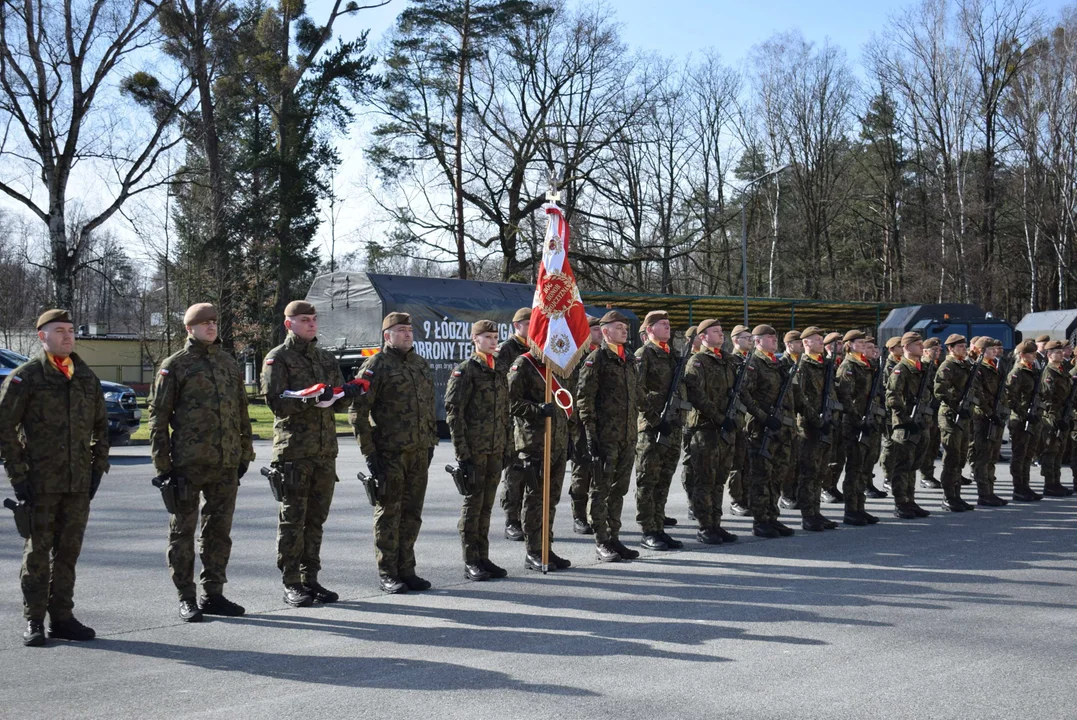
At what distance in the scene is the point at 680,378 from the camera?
31.0 feet

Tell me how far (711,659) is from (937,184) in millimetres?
42243

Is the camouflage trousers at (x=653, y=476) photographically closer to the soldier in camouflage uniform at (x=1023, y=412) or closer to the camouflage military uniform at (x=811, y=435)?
the camouflage military uniform at (x=811, y=435)

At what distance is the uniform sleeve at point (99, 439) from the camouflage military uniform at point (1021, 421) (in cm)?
1046

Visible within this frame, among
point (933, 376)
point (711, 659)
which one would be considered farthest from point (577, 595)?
point (933, 376)

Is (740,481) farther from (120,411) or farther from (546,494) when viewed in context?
(120,411)

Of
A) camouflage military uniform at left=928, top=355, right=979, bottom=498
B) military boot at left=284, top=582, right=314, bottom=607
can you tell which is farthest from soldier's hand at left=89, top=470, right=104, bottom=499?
camouflage military uniform at left=928, top=355, right=979, bottom=498

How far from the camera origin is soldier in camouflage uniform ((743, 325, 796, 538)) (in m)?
9.91

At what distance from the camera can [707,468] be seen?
9.40 meters

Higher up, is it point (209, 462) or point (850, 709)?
point (209, 462)

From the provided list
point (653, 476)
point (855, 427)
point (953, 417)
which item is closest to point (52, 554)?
point (653, 476)

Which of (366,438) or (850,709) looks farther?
(366,438)

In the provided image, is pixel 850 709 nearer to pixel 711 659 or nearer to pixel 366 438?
pixel 711 659

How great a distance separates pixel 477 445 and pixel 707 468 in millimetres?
2452

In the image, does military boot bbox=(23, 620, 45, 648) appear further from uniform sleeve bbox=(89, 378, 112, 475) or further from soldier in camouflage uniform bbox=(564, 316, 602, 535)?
soldier in camouflage uniform bbox=(564, 316, 602, 535)
